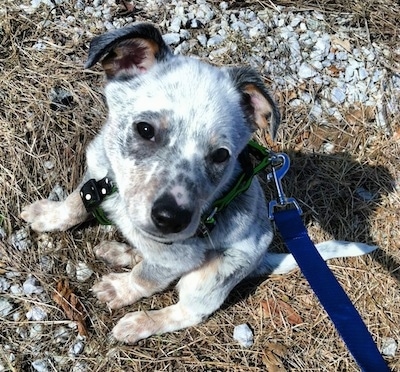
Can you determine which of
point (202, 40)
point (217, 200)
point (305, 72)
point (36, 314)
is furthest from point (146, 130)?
point (305, 72)

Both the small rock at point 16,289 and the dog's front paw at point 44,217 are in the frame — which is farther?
the dog's front paw at point 44,217

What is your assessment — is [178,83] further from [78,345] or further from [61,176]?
[78,345]

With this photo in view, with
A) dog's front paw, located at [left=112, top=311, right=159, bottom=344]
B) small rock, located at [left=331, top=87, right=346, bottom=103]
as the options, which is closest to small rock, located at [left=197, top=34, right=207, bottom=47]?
small rock, located at [left=331, top=87, right=346, bottom=103]

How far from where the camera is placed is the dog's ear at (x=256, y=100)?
3.17 metres

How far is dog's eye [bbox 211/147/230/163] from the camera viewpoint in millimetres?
2986

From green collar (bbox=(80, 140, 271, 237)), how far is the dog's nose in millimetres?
542

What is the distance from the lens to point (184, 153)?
9.49 feet

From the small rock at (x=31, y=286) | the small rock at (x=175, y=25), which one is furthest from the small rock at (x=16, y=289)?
the small rock at (x=175, y=25)

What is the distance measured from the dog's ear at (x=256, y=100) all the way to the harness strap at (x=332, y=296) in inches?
21.5

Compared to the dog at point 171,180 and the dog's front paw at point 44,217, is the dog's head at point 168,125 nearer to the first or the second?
the dog at point 171,180

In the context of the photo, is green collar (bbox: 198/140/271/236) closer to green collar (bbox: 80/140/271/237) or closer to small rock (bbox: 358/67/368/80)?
green collar (bbox: 80/140/271/237)

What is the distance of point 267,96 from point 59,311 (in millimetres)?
2042

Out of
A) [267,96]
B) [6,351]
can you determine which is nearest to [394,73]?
[267,96]

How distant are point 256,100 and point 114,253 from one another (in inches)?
63.6
